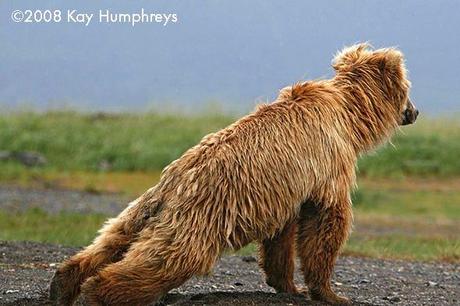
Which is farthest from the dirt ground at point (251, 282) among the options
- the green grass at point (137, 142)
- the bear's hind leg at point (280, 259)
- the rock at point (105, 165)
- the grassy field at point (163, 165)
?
the rock at point (105, 165)

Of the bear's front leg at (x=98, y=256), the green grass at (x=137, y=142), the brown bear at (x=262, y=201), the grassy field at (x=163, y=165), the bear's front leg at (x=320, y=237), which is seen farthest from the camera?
the green grass at (x=137, y=142)

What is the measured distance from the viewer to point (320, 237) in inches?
267

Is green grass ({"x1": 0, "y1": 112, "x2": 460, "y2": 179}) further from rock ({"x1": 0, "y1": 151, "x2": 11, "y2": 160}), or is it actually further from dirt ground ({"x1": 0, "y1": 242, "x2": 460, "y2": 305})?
dirt ground ({"x1": 0, "y1": 242, "x2": 460, "y2": 305})

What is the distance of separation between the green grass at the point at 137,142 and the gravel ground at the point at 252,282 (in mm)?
9945

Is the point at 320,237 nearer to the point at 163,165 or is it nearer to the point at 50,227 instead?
the point at 50,227

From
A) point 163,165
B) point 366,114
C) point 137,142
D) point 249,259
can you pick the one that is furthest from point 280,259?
point 137,142

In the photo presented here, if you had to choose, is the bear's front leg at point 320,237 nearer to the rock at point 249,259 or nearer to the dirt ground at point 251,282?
the dirt ground at point 251,282

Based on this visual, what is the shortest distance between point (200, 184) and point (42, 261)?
3715 mm

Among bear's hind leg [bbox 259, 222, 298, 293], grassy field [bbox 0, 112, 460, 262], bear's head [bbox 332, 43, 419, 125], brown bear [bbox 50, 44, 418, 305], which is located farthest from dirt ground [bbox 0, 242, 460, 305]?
grassy field [bbox 0, 112, 460, 262]

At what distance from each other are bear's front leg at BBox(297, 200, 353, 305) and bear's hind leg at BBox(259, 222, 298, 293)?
17cm

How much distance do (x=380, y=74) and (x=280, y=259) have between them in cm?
151

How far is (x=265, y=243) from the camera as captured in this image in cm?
715

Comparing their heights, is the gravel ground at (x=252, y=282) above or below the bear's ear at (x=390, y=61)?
below

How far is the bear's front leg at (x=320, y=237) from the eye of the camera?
6.78m
